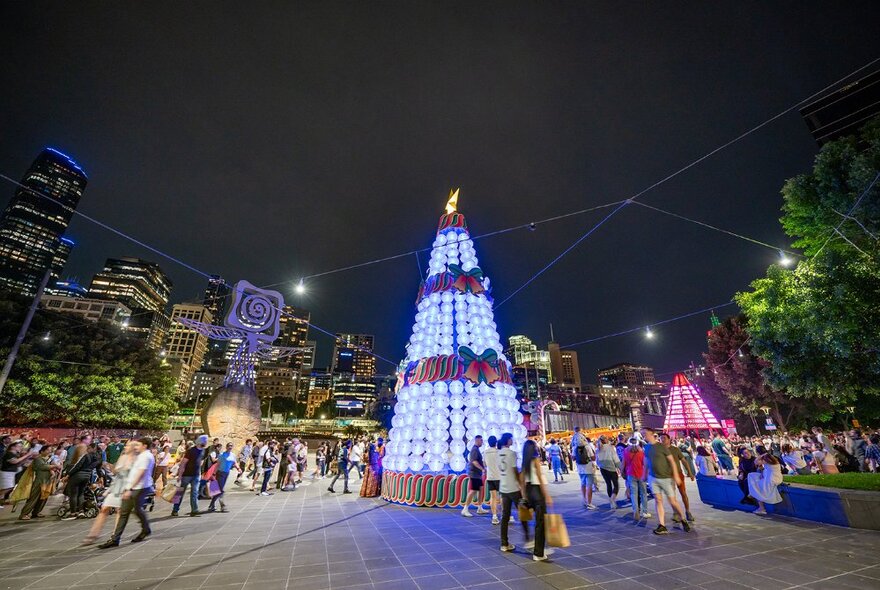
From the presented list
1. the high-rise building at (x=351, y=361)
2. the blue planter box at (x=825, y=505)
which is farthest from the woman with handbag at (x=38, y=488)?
the high-rise building at (x=351, y=361)

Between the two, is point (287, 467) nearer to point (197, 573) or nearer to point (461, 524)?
point (461, 524)

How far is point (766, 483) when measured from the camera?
7.15 m

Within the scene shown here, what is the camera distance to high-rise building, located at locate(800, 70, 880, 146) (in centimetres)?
2194

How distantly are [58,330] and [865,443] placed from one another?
42403mm

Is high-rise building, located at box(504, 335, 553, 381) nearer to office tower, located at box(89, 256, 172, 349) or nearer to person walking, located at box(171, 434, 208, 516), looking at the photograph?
person walking, located at box(171, 434, 208, 516)

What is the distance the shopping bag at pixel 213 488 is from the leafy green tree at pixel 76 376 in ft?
73.9

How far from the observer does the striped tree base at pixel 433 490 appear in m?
8.80

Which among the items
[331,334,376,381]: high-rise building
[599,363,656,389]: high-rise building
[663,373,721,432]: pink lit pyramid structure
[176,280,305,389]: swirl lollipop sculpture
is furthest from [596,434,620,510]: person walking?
[599,363,656,389]: high-rise building

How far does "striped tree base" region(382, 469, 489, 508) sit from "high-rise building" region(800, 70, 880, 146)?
29225 millimetres

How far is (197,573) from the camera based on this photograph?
430 cm

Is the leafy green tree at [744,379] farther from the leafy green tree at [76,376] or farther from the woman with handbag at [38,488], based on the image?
the leafy green tree at [76,376]

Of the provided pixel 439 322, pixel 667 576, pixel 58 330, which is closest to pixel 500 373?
pixel 439 322

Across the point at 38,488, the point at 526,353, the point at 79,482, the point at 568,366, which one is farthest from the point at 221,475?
the point at 568,366

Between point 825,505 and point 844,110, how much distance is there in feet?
95.5
